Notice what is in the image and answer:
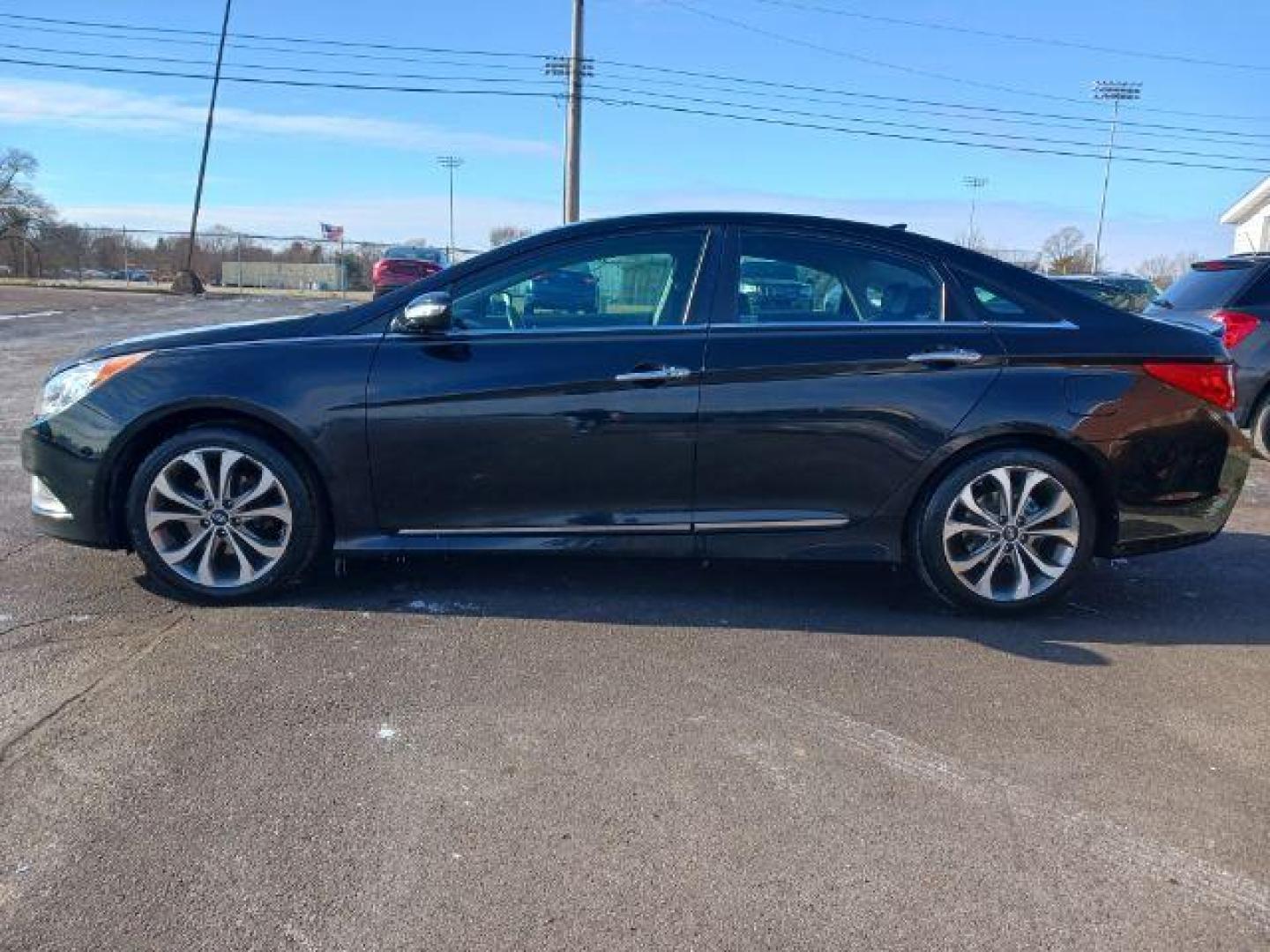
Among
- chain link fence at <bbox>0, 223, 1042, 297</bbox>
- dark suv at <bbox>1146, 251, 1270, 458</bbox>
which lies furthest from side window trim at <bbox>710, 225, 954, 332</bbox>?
chain link fence at <bbox>0, 223, 1042, 297</bbox>

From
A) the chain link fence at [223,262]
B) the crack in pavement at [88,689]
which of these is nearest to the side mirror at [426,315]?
the crack in pavement at [88,689]

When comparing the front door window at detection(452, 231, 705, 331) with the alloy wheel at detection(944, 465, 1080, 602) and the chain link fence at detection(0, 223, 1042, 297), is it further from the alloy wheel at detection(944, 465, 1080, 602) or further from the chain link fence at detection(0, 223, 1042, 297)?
the chain link fence at detection(0, 223, 1042, 297)

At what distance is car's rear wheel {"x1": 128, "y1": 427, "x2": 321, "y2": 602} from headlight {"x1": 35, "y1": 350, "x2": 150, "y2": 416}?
357mm

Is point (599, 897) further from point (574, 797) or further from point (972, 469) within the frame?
point (972, 469)

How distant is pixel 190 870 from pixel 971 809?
199 centimetres

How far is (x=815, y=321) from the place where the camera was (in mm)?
4242

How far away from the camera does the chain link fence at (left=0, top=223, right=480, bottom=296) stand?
129 ft

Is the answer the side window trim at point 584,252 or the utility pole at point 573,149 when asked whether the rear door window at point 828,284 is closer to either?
the side window trim at point 584,252

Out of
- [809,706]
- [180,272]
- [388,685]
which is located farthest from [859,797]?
[180,272]

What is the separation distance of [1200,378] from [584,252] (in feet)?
8.49

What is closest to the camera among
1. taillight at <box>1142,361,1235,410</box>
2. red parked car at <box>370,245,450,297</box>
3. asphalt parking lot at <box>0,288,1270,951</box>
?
asphalt parking lot at <box>0,288,1270,951</box>

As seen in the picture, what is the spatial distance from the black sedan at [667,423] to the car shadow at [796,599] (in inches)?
8.4

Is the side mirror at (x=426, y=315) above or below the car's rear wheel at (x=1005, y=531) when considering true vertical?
above

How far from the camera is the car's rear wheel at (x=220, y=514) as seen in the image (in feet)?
13.5
